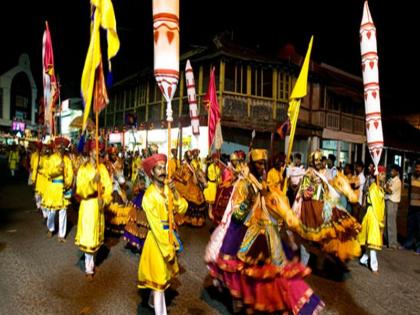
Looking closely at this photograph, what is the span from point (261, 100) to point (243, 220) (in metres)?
14.5

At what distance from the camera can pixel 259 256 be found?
3.72m

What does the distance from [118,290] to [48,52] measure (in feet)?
20.5

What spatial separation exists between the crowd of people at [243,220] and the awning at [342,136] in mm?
11649

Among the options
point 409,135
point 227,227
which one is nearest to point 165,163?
point 227,227

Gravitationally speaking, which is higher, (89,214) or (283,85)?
(283,85)

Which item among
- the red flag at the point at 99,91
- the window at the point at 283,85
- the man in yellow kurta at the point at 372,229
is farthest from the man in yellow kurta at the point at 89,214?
the window at the point at 283,85

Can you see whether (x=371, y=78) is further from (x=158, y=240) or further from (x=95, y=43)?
(x=158, y=240)

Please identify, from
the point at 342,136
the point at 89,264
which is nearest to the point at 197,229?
the point at 89,264

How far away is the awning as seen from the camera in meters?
21.0

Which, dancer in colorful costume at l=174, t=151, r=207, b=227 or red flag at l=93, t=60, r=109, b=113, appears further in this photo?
dancer in colorful costume at l=174, t=151, r=207, b=227

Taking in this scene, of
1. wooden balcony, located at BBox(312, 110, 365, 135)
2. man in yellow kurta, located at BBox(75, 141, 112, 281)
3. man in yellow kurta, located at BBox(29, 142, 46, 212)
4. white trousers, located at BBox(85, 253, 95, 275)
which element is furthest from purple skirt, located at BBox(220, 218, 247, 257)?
wooden balcony, located at BBox(312, 110, 365, 135)

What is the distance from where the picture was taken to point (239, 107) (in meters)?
17.2

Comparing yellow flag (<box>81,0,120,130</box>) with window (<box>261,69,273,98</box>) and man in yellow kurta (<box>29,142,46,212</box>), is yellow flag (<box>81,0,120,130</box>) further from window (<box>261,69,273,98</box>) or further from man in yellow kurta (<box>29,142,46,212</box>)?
window (<box>261,69,273,98</box>)

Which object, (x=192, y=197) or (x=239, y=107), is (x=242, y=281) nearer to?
(x=192, y=197)
